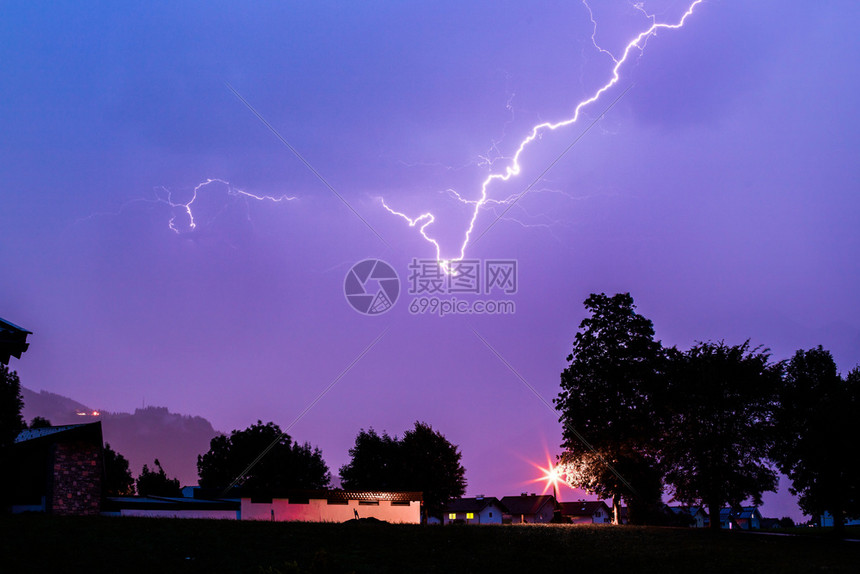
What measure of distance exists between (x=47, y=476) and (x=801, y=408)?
39.1 metres

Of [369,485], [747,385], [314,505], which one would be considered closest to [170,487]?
[369,485]

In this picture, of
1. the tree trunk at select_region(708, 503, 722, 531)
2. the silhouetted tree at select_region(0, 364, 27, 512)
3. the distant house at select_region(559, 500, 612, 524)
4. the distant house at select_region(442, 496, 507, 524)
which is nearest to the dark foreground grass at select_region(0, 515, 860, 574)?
the silhouetted tree at select_region(0, 364, 27, 512)

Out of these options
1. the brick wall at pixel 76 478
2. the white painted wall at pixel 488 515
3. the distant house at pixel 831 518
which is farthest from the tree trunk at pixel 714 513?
the white painted wall at pixel 488 515

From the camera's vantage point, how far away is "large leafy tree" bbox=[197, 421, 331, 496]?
281 ft

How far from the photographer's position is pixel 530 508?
109812 millimetres

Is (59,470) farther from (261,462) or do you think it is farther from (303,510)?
(261,462)

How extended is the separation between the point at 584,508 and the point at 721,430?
83160mm

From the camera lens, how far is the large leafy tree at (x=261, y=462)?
8575 cm

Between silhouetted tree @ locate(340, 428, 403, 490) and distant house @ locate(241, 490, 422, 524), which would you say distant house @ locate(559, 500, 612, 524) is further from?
distant house @ locate(241, 490, 422, 524)

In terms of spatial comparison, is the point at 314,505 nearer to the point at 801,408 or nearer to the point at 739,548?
the point at 739,548

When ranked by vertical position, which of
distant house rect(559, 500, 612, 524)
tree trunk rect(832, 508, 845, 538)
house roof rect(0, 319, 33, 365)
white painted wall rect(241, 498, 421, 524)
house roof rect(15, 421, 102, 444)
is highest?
house roof rect(0, 319, 33, 365)

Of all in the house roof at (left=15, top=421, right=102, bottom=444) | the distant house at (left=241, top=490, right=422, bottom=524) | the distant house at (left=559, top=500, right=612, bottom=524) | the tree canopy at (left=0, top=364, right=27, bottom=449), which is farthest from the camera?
the distant house at (left=559, top=500, right=612, bottom=524)

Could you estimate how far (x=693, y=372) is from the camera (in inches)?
1617

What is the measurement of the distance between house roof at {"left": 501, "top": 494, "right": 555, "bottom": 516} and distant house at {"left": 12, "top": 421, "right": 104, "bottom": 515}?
3409 inches
